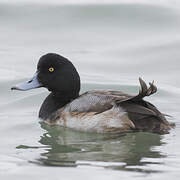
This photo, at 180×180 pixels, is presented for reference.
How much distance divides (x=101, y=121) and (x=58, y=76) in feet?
4.08

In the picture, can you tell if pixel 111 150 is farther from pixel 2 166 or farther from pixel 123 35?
pixel 123 35

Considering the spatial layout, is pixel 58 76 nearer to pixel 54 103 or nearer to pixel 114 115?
pixel 54 103

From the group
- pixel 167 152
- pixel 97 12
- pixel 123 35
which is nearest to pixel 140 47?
pixel 123 35

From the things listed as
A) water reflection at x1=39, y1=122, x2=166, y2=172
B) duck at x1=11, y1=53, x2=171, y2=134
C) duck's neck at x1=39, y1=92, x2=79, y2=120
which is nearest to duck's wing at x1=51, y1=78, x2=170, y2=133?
duck at x1=11, y1=53, x2=171, y2=134

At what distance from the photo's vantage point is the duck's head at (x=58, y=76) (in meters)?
11.0

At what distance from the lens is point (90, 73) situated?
13.9 metres

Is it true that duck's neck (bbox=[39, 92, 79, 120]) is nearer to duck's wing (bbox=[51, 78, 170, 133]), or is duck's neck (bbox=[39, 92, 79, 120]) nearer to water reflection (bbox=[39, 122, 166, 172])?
water reflection (bbox=[39, 122, 166, 172])

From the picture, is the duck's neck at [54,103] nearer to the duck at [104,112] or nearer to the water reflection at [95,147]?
the duck at [104,112]

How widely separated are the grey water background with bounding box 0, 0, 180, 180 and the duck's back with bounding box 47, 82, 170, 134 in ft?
0.43

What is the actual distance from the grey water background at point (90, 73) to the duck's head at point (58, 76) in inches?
21.4

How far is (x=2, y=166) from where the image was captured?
863cm

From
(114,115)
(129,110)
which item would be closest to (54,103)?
(114,115)

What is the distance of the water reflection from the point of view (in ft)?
29.1

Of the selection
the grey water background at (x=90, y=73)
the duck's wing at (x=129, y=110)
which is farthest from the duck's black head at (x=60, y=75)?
the duck's wing at (x=129, y=110)
